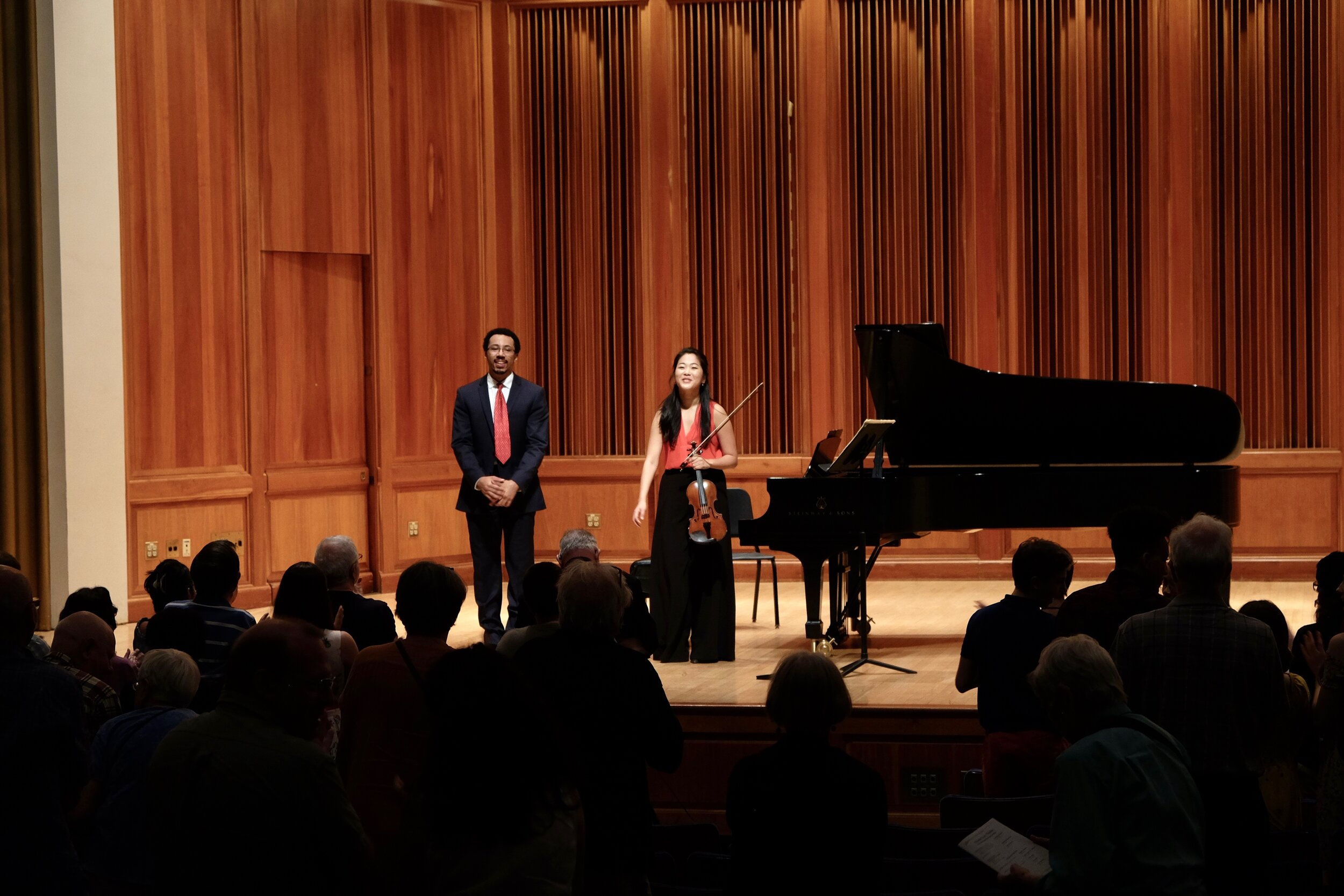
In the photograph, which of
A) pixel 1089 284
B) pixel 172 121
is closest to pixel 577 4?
pixel 172 121

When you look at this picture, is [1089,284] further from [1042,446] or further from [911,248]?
[1042,446]

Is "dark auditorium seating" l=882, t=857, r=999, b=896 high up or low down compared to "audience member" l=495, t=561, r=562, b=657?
down

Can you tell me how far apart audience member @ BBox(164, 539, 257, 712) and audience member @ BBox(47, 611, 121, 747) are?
0.41 meters

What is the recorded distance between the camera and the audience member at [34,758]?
2658 millimetres

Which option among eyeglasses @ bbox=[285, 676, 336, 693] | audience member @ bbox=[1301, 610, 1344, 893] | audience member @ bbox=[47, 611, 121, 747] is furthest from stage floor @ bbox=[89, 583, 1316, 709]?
eyeglasses @ bbox=[285, 676, 336, 693]

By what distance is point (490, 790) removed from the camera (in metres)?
2.21

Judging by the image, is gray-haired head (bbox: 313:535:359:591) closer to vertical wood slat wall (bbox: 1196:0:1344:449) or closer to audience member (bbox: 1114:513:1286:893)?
audience member (bbox: 1114:513:1286:893)

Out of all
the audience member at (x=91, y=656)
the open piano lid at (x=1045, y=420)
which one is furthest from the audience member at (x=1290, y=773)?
the open piano lid at (x=1045, y=420)

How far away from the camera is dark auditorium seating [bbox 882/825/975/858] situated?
3039 mm

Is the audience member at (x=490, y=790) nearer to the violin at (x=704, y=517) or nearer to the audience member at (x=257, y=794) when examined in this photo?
the audience member at (x=257, y=794)

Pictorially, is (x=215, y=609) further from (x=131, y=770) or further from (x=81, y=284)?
(x=81, y=284)

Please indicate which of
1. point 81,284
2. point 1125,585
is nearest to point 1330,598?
point 1125,585

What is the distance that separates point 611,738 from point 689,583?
12.1 ft

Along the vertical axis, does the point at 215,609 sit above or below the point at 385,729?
above
